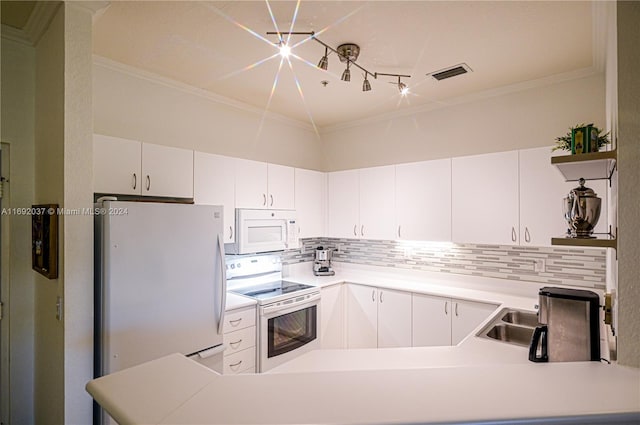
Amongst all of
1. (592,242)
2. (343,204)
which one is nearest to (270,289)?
(343,204)

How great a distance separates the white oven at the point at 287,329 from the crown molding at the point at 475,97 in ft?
A: 6.77

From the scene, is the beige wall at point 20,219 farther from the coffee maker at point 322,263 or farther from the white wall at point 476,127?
the white wall at point 476,127

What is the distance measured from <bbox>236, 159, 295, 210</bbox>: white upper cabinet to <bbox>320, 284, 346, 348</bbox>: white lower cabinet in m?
0.99

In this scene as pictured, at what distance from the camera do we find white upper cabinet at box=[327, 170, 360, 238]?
12.4 feet

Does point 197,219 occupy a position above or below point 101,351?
above

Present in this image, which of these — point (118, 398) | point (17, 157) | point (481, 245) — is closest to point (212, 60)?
point (17, 157)

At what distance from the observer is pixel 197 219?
2281mm

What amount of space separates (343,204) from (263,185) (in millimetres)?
1005

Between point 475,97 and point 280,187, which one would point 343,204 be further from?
point 475,97

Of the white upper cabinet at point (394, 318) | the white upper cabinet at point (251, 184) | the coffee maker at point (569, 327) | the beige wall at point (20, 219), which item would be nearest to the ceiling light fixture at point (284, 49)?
the white upper cabinet at point (251, 184)

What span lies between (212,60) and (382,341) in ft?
9.55

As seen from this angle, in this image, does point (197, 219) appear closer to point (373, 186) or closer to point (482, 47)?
point (373, 186)

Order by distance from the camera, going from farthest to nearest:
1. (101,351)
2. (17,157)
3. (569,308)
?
(17,157) → (101,351) → (569,308)

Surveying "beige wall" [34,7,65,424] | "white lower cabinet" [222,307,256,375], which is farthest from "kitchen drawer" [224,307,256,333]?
"beige wall" [34,7,65,424]
